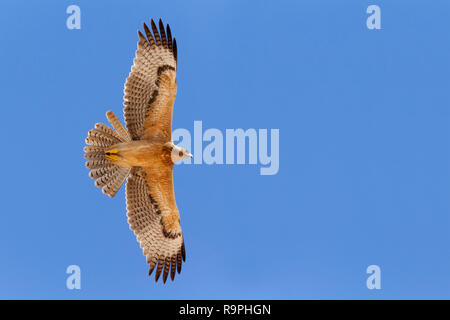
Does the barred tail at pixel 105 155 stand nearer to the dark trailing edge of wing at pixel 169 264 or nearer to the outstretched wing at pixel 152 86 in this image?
the outstretched wing at pixel 152 86

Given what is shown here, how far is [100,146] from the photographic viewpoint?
6207mm

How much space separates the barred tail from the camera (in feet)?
20.2

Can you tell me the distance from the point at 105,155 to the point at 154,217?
102 cm

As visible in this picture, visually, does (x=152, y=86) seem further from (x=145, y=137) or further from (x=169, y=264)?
(x=169, y=264)

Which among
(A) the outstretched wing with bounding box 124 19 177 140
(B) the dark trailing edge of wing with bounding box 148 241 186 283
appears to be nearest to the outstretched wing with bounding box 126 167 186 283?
(B) the dark trailing edge of wing with bounding box 148 241 186 283

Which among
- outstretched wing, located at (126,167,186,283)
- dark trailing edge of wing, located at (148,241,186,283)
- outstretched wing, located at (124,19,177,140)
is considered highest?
outstretched wing, located at (124,19,177,140)

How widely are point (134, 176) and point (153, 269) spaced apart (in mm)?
1201

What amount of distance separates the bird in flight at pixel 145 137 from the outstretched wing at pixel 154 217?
13mm

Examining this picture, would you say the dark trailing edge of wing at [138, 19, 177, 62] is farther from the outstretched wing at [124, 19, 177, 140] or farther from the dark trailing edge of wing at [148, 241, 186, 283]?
the dark trailing edge of wing at [148, 241, 186, 283]

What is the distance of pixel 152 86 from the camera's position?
20.2 ft

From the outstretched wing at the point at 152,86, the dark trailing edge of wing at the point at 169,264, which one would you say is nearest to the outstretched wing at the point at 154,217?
the dark trailing edge of wing at the point at 169,264
